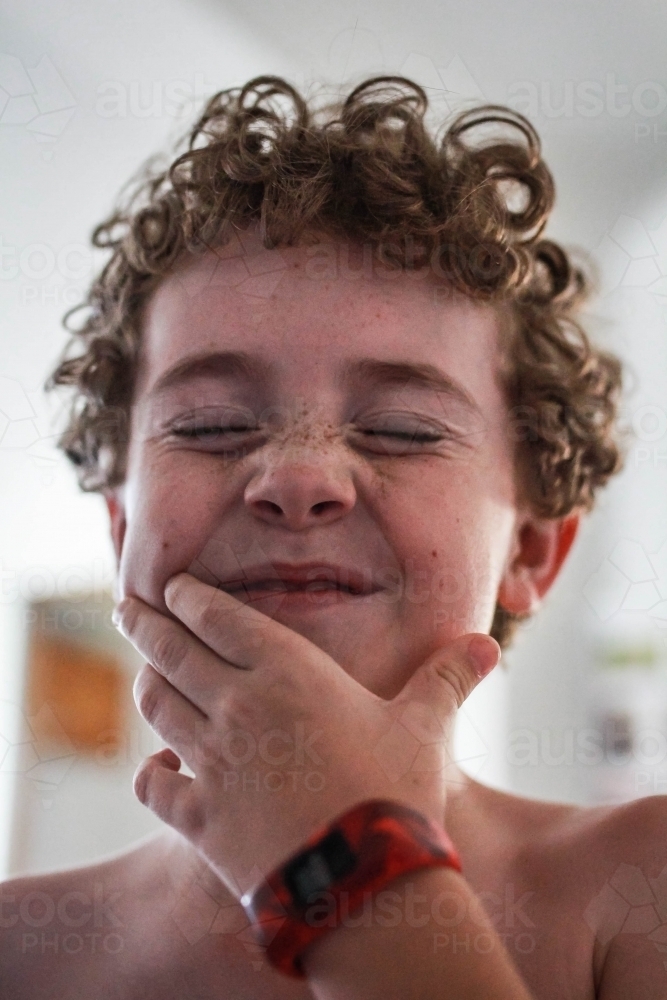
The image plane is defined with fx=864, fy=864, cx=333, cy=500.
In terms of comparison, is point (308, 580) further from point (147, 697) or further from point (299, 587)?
point (147, 697)

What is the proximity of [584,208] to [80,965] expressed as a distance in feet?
2.38

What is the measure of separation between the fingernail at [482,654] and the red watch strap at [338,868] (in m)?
0.11

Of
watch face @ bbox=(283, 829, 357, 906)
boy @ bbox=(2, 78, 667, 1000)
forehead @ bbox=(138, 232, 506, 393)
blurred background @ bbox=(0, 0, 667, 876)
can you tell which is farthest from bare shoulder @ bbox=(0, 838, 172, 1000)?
forehead @ bbox=(138, 232, 506, 393)

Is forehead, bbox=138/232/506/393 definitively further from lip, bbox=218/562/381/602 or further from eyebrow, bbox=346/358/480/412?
lip, bbox=218/562/381/602

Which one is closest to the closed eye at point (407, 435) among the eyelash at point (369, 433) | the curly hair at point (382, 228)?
the eyelash at point (369, 433)

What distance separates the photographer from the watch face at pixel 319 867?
1.12ft

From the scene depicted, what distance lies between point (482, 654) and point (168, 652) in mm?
167

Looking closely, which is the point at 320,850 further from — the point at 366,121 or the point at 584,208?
the point at 584,208

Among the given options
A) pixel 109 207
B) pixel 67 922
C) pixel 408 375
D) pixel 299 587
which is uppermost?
pixel 109 207

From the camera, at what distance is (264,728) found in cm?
41

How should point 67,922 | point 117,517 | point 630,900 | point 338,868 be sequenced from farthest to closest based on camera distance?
point 117,517 < point 67,922 < point 630,900 < point 338,868

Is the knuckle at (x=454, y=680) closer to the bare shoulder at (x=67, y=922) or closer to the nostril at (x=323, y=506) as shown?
the nostril at (x=323, y=506)

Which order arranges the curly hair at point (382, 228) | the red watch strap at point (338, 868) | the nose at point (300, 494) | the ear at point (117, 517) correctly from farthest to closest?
1. the ear at point (117, 517)
2. the curly hair at point (382, 228)
3. the nose at point (300, 494)
4. the red watch strap at point (338, 868)

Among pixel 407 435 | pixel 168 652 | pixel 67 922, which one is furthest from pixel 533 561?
pixel 67 922
